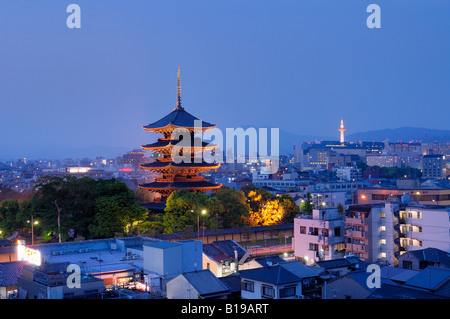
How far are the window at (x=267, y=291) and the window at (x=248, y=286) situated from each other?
1.08ft

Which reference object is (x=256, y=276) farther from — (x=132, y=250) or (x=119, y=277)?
(x=132, y=250)

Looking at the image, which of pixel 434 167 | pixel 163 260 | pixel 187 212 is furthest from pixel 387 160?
pixel 163 260

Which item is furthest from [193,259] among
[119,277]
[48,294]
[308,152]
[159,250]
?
[308,152]

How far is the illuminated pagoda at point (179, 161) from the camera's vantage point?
35375 millimetres

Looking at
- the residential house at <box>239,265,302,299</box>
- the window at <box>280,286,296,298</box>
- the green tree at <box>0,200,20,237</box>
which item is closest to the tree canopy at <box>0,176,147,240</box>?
the green tree at <box>0,200,20,237</box>

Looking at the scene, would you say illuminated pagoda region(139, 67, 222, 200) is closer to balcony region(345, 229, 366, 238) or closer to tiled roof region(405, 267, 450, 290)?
balcony region(345, 229, 366, 238)

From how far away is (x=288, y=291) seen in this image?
13219mm

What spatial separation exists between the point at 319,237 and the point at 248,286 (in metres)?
10.9

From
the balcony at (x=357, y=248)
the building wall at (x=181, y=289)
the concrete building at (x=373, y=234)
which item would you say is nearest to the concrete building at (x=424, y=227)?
the concrete building at (x=373, y=234)

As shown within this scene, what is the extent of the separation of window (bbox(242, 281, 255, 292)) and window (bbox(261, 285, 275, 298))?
0.33 m

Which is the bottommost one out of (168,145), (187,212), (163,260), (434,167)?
(434,167)

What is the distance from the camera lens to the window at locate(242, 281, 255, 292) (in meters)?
13.5

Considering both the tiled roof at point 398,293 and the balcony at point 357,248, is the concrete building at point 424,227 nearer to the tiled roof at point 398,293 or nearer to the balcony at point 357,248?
the balcony at point 357,248

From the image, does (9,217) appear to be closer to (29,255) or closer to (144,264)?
(29,255)
